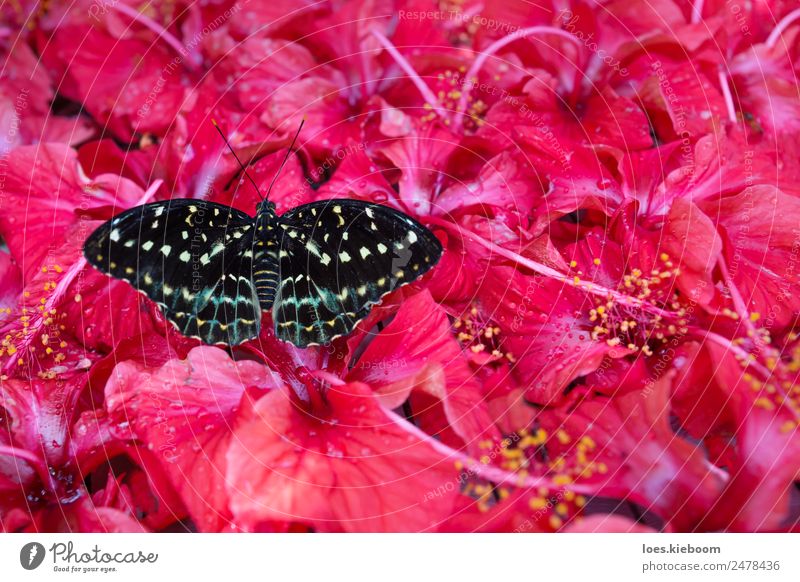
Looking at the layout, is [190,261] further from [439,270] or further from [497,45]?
[497,45]

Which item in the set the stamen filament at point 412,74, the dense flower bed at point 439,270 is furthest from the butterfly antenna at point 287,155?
Answer: the stamen filament at point 412,74

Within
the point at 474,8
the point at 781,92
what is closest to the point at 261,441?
the point at 474,8

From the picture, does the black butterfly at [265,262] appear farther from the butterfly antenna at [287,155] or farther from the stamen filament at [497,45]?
the stamen filament at [497,45]

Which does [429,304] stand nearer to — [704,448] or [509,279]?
[509,279]

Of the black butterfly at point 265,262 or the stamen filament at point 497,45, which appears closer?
the black butterfly at point 265,262

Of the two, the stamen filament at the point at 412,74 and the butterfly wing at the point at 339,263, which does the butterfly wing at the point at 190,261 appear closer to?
the butterfly wing at the point at 339,263

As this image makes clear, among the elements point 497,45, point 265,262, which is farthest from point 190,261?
point 497,45

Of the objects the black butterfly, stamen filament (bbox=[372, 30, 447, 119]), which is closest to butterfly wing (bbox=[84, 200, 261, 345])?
the black butterfly

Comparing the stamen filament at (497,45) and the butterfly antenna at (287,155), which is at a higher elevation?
the stamen filament at (497,45)
